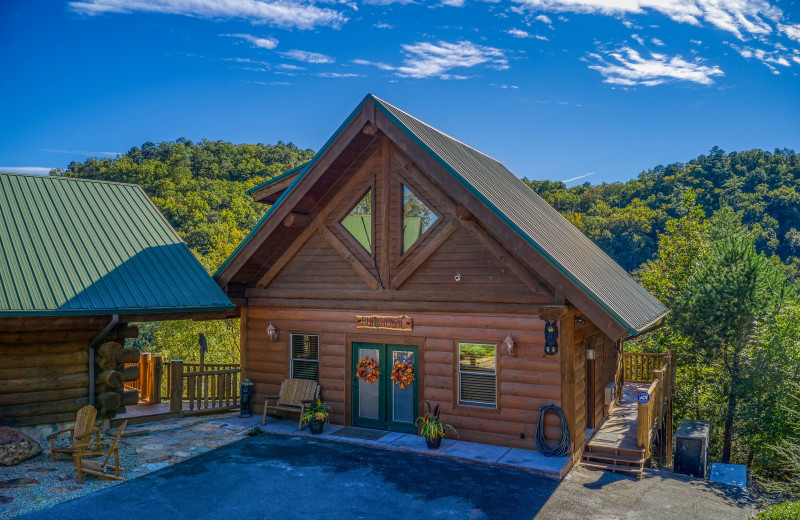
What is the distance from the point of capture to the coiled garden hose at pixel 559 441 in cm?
1083

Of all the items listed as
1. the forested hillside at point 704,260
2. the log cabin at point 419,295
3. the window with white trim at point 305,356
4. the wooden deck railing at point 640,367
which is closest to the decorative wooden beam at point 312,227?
the log cabin at point 419,295

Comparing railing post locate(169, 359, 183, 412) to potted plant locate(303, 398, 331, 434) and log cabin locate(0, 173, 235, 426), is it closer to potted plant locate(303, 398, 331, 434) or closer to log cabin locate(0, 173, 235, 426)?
log cabin locate(0, 173, 235, 426)

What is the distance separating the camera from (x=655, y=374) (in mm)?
13727

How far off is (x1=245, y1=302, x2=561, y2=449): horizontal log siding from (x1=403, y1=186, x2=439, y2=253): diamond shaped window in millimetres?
1675

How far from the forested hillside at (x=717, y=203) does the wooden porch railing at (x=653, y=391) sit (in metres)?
42.7

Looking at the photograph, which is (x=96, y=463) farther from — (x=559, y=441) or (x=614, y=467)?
(x=614, y=467)

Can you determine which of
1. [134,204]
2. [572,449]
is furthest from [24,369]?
[572,449]

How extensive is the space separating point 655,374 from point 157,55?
72.5 meters

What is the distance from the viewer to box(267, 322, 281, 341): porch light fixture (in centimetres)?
1417

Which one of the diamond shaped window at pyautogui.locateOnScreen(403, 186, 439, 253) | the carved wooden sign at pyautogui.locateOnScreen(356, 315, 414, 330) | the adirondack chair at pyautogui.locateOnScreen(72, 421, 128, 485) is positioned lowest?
the adirondack chair at pyautogui.locateOnScreen(72, 421, 128, 485)

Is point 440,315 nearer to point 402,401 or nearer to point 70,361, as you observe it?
point 402,401

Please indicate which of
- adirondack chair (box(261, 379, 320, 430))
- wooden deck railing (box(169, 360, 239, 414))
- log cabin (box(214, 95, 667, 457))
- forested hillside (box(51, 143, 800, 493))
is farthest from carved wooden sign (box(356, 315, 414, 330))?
forested hillside (box(51, 143, 800, 493))

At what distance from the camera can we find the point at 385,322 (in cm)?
1284

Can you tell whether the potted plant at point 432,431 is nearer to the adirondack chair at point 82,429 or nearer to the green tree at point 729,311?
the adirondack chair at point 82,429
